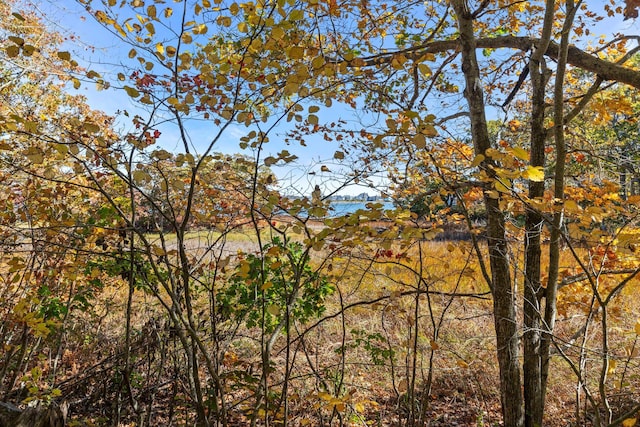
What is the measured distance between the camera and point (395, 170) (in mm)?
3291

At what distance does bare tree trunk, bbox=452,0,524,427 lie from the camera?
230cm

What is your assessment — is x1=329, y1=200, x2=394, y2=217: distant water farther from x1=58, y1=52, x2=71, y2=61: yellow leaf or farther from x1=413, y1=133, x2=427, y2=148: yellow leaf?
x1=58, y1=52, x2=71, y2=61: yellow leaf

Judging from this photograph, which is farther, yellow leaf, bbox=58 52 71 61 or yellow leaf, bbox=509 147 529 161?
yellow leaf, bbox=58 52 71 61

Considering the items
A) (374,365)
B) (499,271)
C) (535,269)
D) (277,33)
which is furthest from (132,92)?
(374,365)

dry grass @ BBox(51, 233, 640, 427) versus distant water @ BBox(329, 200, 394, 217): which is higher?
distant water @ BBox(329, 200, 394, 217)

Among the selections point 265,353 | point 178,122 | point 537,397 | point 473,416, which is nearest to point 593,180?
point 537,397

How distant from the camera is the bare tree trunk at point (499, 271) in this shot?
230 cm

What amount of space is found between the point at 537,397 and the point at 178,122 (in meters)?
2.80

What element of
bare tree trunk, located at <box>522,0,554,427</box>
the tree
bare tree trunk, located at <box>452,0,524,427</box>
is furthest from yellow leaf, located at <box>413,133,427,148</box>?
bare tree trunk, located at <box>522,0,554,427</box>

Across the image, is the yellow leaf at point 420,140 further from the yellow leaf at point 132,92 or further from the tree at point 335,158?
the yellow leaf at point 132,92

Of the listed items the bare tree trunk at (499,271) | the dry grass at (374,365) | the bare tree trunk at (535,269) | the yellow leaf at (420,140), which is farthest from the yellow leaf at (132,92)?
the bare tree trunk at (535,269)

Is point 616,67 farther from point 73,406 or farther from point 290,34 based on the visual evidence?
point 73,406

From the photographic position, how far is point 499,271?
2.40m

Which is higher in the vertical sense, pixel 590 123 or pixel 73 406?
pixel 590 123
